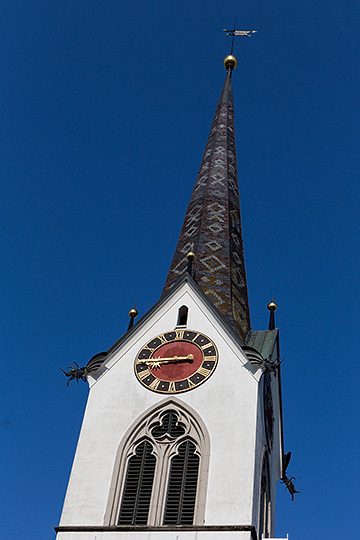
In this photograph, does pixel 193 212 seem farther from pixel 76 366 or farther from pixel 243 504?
pixel 243 504

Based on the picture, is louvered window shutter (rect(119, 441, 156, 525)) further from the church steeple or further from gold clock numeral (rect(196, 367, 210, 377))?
the church steeple

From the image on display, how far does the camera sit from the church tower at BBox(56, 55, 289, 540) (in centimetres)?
2266

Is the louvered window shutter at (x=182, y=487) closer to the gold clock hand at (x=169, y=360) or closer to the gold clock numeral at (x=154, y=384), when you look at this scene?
the gold clock numeral at (x=154, y=384)

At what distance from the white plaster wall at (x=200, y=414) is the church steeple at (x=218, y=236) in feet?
4.62

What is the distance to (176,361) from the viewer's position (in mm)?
25250

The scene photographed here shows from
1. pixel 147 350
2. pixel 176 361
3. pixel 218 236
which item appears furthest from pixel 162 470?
pixel 218 236

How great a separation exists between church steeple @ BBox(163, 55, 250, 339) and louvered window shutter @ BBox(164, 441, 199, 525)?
14.2 feet

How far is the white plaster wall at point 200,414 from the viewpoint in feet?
74.9

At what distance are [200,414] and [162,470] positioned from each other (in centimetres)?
154

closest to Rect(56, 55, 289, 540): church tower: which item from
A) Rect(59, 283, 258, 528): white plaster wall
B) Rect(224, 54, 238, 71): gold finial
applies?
Rect(59, 283, 258, 528): white plaster wall

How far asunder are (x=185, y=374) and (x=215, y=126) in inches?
528

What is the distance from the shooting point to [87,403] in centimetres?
2531

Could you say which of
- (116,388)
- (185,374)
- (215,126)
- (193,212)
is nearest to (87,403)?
(116,388)

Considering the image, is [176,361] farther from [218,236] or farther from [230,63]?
[230,63]
